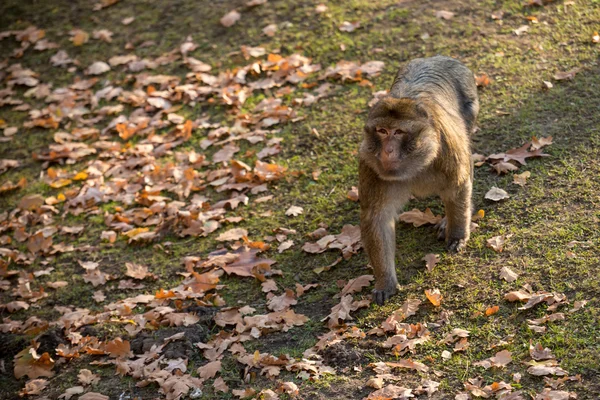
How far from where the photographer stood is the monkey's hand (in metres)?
6.43

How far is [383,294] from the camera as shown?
645cm

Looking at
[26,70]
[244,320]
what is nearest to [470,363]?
[244,320]

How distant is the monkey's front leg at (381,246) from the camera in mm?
6363

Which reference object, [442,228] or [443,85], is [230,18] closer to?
[443,85]

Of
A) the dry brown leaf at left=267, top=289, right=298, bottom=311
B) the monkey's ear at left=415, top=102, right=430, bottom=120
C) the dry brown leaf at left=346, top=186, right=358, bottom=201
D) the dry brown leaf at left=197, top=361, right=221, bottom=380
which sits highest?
the monkey's ear at left=415, top=102, right=430, bottom=120

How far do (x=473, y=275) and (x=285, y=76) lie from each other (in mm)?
4443

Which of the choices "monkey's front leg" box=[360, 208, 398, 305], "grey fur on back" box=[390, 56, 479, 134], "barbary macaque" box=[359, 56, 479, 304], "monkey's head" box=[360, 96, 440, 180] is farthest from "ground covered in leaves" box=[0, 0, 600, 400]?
"monkey's head" box=[360, 96, 440, 180]

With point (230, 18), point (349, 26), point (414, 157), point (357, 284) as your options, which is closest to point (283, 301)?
point (357, 284)

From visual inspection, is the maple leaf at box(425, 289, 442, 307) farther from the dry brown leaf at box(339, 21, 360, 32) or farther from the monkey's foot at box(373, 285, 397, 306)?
the dry brown leaf at box(339, 21, 360, 32)

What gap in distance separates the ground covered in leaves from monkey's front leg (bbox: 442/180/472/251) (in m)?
0.13

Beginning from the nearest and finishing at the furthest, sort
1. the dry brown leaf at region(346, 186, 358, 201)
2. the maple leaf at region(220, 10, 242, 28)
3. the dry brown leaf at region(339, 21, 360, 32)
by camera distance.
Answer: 1. the dry brown leaf at region(346, 186, 358, 201)
2. the dry brown leaf at region(339, 21, 360, 32)
3. the maple leaf at region(220, 10, 242, 28)

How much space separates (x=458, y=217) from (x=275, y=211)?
7.00ft

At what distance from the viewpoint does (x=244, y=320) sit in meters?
6.65

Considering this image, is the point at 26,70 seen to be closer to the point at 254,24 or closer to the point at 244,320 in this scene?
the point at 254,24
